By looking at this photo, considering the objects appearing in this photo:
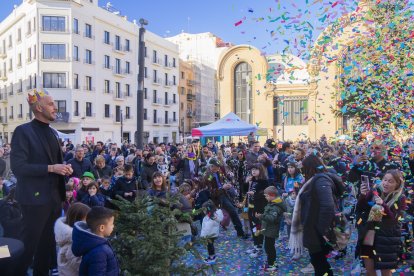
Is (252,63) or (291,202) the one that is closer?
(291,202)

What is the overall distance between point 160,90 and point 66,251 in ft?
162

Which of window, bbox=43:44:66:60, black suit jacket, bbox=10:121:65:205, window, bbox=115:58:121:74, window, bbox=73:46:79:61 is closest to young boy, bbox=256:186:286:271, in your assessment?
black suit jacket, bbox=10:121:65:205

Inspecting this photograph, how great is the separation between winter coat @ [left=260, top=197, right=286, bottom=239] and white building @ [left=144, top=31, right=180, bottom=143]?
42.2 m

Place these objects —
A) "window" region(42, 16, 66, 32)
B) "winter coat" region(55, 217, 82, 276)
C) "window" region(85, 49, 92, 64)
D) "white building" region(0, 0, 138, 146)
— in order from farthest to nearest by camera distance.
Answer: "window" region(85, 49, 92, 64)
"white building" region(0, 0, 138, 146)
"window" region(42, 16, 66, 32)
"winter coat" region(55, 217, 82, 276)

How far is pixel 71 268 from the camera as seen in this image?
147 inches

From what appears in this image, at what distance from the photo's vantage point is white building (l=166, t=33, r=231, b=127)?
6362cm

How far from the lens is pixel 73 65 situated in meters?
38.0

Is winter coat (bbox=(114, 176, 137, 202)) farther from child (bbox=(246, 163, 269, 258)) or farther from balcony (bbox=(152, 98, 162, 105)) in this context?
balcony (bbox=(152, 98, 162, 105))

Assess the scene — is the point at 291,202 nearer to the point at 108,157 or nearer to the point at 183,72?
the point at 108,157

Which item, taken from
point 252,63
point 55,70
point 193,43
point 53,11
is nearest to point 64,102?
point 55,70

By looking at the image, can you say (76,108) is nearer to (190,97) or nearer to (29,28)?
(29,28)

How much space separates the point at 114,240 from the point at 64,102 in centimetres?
3693

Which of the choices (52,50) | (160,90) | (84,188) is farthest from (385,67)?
(160,90)

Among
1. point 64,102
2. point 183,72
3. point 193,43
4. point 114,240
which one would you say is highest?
point 193,43
